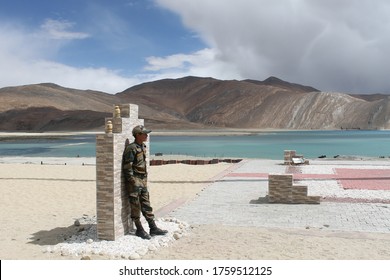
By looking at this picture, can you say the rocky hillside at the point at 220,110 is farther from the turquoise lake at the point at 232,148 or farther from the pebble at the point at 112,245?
the pebble at the point at 112,245

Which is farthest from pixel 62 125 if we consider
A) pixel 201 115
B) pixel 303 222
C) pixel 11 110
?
pixel 303 222

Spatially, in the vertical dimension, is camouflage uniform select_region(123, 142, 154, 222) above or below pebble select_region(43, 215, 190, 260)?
above

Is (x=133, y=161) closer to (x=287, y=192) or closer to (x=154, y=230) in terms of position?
(x=154, y=230)

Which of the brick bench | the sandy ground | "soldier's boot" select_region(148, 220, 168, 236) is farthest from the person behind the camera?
the brick bench

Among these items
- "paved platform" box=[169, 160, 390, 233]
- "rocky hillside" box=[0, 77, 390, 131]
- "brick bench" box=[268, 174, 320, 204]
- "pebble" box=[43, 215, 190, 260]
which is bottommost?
"pebble" box=[43, 215, 190, 260]

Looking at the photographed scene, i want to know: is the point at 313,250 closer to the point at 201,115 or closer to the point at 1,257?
the point at 1,257

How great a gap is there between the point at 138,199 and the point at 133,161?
0.70 m

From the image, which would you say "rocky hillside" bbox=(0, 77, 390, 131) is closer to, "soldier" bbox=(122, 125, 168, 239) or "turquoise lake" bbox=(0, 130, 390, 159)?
"turquoise lake" bbox=(0, 130, 390, 159)

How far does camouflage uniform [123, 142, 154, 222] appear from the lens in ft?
27.0

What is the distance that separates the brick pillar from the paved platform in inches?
95.5

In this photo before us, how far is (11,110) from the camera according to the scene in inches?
5212

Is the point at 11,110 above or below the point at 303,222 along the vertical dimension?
above

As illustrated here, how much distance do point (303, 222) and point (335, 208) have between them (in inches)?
76.4

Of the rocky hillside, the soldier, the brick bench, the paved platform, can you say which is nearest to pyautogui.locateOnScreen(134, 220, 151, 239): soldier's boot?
the soldier
